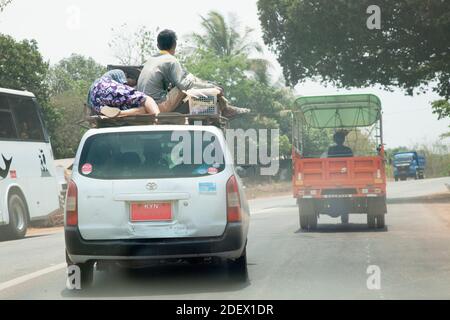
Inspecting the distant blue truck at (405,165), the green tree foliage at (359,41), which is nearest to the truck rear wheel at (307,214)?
the green tree foliage at (359,41)

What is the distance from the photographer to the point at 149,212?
838 cm

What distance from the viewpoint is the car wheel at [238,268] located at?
360 inches

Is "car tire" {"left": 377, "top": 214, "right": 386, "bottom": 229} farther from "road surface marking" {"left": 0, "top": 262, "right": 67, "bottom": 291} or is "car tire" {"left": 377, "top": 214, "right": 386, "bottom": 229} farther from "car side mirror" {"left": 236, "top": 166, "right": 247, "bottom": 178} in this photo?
"road surface marking" {"left": 0, "top": 262, "right": 67, "bottom": 291}

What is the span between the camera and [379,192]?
620 inches

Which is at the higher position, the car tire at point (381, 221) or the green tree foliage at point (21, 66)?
the green tree foliage at point (21, 66)

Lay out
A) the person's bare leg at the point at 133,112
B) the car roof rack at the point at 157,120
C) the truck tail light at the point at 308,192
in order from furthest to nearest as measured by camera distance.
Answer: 1. the truck tail light at the point at 308,192
2. the person's bare leg at the point at 133,112
3. the car roof rack at the point at 157,120

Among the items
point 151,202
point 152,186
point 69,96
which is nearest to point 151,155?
point 152,186

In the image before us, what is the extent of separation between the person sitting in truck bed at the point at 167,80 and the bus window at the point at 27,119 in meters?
9.64

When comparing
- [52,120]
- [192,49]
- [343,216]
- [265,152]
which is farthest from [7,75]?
[343,216]

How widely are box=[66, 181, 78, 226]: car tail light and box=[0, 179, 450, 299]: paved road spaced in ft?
2.62

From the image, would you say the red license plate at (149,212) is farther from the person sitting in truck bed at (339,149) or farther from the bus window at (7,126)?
the bus window at (7,126)

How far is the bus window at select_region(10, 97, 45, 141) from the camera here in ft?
63.2
